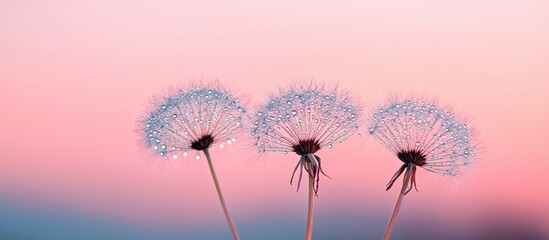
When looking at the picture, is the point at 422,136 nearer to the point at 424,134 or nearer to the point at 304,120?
the point at 424,134

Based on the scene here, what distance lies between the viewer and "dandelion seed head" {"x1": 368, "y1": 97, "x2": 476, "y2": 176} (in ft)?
4.77

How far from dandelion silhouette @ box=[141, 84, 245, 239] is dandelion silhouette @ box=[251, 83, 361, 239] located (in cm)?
6

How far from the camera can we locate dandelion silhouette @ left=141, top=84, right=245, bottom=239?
1.46 meters

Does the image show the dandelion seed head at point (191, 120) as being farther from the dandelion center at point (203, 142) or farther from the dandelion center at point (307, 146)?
the dandelion center at point (307, 146)

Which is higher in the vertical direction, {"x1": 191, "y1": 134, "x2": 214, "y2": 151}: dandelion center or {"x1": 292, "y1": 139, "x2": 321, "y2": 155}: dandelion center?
{"x1": 191, "y1": 134, "x2": 214, "y2": 151}: dandelion center

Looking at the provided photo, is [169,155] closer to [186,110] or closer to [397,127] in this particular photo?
[186,110]

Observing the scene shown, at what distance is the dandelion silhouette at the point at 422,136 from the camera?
4.76 ft

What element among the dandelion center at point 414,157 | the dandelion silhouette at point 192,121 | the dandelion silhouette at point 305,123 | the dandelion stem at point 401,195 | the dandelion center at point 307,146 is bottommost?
the dandelion stem at point 401,195

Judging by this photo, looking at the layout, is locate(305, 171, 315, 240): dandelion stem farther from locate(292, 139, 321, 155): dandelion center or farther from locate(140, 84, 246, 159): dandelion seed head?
locate(140, 84, 246, 159): dandelion seed head

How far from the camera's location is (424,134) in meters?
1.46

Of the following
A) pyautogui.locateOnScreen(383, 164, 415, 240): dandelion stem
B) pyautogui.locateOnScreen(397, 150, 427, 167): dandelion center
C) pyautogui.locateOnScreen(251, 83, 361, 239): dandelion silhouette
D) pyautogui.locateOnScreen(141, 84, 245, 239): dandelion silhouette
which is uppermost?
pyautogui.locateOnScreen(141, 84, 245, 239): dandelion silhouette

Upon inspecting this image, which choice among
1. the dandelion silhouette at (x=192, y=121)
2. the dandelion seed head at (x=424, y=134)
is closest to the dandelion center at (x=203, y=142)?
the dandelion silhouette at (x=192, y=121)

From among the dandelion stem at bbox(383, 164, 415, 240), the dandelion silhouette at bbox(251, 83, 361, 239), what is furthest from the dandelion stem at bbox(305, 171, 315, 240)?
the dandelion stem at bbox(383, 164, 415, 240)

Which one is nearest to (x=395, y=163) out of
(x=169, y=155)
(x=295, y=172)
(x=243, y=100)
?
(x=295, y=172)
